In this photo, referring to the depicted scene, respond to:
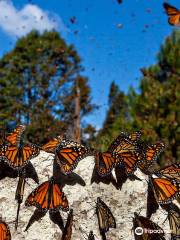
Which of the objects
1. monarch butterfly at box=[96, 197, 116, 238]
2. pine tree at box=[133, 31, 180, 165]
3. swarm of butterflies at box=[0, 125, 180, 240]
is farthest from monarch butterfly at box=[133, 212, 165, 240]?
pine tree at box=[133, 31, 180, 165]

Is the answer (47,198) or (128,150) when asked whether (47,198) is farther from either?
(128,150)

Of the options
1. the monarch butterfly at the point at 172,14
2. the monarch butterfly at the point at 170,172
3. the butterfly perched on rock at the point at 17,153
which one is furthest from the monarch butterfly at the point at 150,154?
the monarch butterfly at the point at 172,14

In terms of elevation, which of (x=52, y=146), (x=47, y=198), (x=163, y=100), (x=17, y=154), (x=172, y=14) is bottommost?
(x=47, y=198)

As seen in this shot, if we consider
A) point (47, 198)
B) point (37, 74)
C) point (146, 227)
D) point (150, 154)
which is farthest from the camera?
point (37, 74)

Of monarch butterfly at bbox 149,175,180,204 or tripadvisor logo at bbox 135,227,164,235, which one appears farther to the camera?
monarch butterfly at bbox 149,175,180,204

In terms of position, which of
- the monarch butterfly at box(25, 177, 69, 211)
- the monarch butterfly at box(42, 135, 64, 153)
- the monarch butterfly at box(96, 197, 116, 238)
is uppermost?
the monarch butterfly at box(42, 135, 64, 153)

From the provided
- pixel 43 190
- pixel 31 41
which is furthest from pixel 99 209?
pixel 31 41

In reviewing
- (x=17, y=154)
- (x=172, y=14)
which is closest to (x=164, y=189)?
(x=17, y=154)

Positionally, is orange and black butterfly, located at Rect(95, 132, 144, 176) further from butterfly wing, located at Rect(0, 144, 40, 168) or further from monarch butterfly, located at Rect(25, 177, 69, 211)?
butterfly wing, located at Rect(0, 144, 40, 168)
